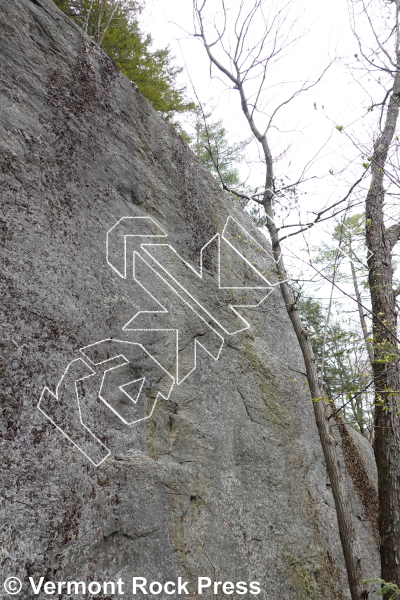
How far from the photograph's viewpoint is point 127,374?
3936 mm

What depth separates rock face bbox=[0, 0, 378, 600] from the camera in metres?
3.05

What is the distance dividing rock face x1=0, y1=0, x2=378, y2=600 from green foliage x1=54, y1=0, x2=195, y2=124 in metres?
3.87

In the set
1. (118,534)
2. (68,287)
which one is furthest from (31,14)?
(118,534)

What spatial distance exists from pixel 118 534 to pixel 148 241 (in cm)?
281

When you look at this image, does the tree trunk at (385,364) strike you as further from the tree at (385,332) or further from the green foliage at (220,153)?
the green foliage at (220,153)

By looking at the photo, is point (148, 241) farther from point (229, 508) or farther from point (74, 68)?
point (229, 508)

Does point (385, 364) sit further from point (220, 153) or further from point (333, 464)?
point (220, 153)

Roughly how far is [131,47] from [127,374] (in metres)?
7.48

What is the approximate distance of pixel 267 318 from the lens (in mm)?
6105

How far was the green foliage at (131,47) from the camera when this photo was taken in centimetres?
832
